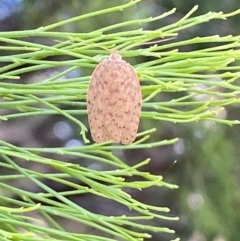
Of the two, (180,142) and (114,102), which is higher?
Answer: (180,142)

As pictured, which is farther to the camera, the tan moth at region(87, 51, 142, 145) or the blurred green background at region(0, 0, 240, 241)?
the blurred green background at region(0, 0, 240, 241)

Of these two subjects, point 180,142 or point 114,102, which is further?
point 180,142

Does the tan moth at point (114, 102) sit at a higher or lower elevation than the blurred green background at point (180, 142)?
lower

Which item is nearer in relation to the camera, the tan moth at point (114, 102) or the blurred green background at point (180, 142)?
the tan moth at point (114, 102)

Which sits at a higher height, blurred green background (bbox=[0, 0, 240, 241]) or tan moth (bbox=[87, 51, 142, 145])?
blurred green background (bbox=[0, 0, 240, 241])
